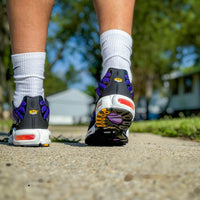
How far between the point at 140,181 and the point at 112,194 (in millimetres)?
152

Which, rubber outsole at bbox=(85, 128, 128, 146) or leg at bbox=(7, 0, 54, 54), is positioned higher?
leg at bbox=(7, 0, 54, 54)

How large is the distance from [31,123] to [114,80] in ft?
1.99

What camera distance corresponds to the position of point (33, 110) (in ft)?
6.08

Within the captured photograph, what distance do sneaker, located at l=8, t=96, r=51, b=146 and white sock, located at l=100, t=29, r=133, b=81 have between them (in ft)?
1.56

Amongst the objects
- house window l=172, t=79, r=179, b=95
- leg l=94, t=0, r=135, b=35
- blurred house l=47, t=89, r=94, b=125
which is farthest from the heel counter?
blurred house l=47, t=89, r=94, b=125

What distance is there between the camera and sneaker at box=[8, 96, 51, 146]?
1.79 meters

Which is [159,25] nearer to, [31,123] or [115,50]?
[115,50]

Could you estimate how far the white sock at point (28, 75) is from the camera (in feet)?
6.18

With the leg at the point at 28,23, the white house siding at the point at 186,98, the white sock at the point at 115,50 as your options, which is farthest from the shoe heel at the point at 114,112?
the white house siding at the point at 186,98

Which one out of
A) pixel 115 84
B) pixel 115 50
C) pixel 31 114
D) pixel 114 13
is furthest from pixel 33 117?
pixel 114 13

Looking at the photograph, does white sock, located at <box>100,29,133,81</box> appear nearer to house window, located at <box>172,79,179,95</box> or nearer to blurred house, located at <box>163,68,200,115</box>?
blurred house, located at <box>163,68,200,115</box>

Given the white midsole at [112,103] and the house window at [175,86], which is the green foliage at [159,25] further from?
the white midsole at [112,103]

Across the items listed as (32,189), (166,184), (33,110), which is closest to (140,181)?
(166,184)

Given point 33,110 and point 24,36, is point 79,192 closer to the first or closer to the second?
point 33,110
